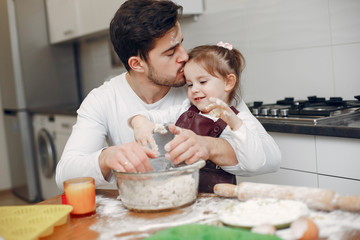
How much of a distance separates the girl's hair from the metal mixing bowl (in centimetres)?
61

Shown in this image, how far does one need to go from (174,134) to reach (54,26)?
3.38 metres

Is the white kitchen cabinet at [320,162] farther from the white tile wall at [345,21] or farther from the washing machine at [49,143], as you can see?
the washing machine at [49,143]

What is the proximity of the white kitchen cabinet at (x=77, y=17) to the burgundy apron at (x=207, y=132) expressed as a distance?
69.5 inches

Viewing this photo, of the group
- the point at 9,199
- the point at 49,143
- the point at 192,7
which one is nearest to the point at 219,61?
the point at 192,7

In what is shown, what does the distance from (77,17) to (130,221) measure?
3.07 metres

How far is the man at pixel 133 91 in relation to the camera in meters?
1.38

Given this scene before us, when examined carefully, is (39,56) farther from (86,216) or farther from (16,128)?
(86,216)

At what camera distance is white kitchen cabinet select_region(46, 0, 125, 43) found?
129 inches

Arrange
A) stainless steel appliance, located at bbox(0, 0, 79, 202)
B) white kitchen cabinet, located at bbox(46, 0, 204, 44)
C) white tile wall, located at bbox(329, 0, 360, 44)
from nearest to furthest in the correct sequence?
white tile wall, located at bbox(329, 0, 360, 44) → white kitchen cabinet, located at bbox(46, 0, 204, 44) → stainless steel appliance, located at bbox(0, 0, 79, 202)

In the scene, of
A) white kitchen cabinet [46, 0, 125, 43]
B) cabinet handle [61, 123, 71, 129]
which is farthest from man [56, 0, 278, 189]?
cabinet handle [61, 123, 71, 129]

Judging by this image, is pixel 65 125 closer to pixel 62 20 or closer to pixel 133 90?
pixel 62 20

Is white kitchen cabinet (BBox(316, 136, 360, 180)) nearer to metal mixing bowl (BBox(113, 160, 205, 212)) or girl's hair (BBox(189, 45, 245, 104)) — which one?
girl's hair (BBox(189, 45, 245, 104))

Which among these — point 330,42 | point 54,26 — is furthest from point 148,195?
point 54,26

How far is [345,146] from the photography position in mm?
1624
